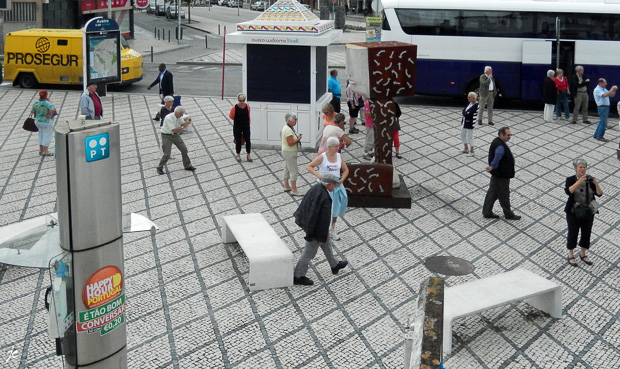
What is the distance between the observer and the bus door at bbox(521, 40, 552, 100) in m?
21.7

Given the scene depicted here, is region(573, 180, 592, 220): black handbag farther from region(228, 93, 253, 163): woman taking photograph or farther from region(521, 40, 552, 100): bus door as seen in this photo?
region(521, 40, 552, 100): bus door

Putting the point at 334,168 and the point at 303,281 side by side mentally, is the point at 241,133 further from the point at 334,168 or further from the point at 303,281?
the point at 303,281

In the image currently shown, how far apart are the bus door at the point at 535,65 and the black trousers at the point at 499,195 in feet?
34.1

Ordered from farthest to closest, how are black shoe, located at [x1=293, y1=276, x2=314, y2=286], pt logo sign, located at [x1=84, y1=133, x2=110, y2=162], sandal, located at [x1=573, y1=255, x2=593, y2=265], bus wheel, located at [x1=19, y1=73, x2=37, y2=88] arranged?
bus wheel, located at [x1=19, y1=73, x2=37, y2=88]
sandal, located at [x1=573, y1=255, x2=593, y2=265]
black shoe, located at [x1=293, y1=276, x2=314, y2=286]
pt logo sign, located at [x1=84, y1=133, x2=110, y2=162]

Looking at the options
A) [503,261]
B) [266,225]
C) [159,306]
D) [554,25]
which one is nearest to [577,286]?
[503,261]

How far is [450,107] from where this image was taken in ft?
75.0

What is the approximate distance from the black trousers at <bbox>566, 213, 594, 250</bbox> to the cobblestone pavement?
1.17ft

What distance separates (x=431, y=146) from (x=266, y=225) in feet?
25.5

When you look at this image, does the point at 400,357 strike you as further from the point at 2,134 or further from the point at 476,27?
the point at 476,27

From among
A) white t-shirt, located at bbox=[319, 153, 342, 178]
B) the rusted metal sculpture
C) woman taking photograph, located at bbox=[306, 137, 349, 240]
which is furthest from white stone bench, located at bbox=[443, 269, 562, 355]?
the rusted metal sculpture

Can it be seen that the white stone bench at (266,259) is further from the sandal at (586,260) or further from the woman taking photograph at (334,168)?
the sandal at (586,260)

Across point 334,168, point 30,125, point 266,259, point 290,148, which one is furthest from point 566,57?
point 266,259

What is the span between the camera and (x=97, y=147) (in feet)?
15.0

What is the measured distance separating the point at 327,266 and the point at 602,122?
10501 mm
